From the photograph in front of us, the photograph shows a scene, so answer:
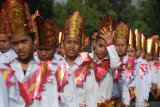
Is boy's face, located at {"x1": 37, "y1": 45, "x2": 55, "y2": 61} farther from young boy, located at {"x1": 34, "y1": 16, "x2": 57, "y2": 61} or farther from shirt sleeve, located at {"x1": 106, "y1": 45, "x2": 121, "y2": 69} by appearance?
shirt sleeve, located at {"x1": 106, "y1": 45, "x2": 121, "y2": 69}

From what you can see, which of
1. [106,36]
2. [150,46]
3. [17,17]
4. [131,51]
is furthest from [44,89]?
[150,46]

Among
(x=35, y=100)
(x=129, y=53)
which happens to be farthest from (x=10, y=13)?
(x=129, y=53)

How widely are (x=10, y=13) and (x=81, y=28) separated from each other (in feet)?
9.83

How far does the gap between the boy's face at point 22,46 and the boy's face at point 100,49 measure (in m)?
2.51

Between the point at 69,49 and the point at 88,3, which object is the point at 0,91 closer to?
the point at 69,49

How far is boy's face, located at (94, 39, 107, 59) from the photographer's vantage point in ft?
27.3

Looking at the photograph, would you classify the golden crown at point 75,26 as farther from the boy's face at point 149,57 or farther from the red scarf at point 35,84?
the boy's face at point 149,57

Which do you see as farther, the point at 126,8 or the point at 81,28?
the point at 126,8

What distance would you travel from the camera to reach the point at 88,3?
44.0 metres

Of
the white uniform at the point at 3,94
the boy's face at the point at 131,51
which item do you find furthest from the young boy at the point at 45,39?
the boy's face at the point at 131,51

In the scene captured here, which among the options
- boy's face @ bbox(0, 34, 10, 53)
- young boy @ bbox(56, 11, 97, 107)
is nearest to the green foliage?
boy's face @ bbox(0, 34, 10, 53)

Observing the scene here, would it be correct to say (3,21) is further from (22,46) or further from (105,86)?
(105,86)

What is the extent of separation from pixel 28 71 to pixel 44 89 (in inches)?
9.3

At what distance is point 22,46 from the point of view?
19.0ft
